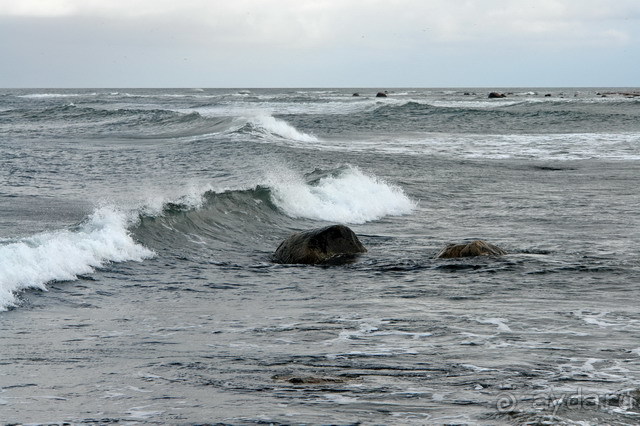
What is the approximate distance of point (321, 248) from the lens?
1160 cm

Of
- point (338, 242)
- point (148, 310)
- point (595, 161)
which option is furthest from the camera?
point (595, 161)

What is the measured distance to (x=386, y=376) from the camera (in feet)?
20.7

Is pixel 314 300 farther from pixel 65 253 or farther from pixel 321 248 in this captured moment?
pixel 65 253

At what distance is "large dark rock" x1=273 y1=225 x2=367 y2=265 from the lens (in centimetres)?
1145

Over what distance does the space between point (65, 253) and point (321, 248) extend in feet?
11.1

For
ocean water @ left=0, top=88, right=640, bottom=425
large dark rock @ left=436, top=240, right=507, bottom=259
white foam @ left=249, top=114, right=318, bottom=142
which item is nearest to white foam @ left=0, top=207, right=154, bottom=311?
ocean water @ left=0, top=88, right=640, bottom=425

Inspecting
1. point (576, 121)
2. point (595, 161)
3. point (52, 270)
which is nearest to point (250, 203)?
point (52, 270)

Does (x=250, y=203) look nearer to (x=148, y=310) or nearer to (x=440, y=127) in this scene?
(x=148, y=310)

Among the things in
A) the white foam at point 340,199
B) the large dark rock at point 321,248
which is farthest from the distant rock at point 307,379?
the white foam at point 340,199

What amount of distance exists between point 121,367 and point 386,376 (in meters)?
2.08

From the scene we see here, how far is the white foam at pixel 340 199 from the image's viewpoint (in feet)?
53.9

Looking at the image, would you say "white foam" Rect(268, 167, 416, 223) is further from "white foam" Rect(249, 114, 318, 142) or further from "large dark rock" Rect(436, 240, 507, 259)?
"white foam" Rect(249, 114, 318, 142)

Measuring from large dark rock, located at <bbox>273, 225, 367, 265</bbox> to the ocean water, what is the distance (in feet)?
0.94

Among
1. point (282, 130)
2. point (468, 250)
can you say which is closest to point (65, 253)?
point (468, 250)
